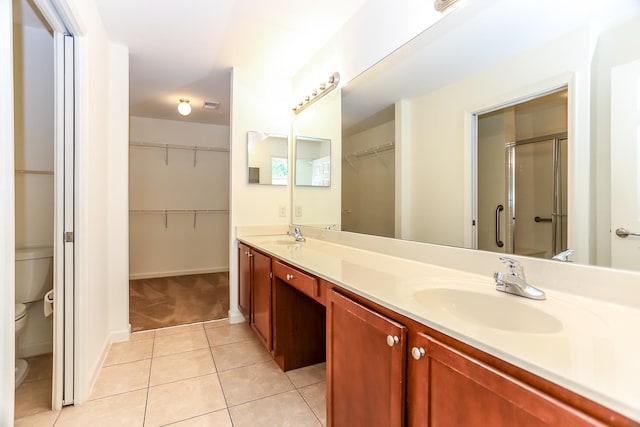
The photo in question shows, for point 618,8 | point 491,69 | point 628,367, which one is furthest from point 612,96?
point 628,367

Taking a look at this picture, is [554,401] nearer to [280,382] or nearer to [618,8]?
[618,8]

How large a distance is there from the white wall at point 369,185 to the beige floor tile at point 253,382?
40.6 inches

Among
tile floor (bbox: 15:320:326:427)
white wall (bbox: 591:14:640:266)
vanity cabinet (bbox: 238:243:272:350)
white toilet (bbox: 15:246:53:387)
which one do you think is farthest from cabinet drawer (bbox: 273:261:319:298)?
white toilet (bbox: 15:246:53:387)

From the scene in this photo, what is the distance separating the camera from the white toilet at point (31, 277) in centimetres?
198

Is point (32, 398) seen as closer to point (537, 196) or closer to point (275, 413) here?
point (275, 413)

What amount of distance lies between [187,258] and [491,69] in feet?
15.0

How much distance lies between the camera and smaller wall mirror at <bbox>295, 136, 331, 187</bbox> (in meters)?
2.50

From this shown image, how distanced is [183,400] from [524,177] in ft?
6.46

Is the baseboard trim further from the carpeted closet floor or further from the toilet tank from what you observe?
the toilet tank

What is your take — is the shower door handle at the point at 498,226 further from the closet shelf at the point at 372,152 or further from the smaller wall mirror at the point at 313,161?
the smaller wall mirror at the point at 313,161

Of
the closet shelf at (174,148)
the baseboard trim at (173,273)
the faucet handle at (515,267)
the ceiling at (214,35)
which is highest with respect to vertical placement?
the ceiling at (214,35)

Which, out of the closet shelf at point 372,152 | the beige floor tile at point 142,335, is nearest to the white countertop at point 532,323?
the closet shelf at point 372,152

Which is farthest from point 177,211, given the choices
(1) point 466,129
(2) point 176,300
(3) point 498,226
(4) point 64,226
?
(3) point 498,226

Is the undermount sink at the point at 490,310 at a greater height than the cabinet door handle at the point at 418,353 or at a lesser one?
greater
